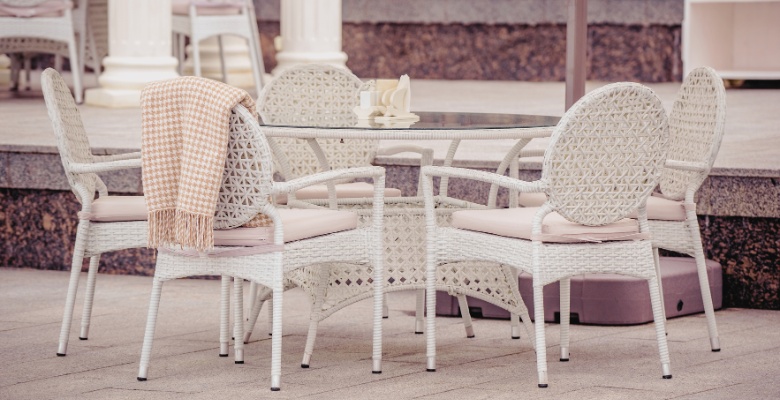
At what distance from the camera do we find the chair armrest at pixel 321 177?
3.52m

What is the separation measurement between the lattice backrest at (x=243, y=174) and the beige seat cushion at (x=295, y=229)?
0.09 ft

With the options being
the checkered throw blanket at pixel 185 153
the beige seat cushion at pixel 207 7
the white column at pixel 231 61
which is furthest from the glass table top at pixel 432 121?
the white column at pixel 231 61

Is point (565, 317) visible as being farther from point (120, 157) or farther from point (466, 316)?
point (120, 157)

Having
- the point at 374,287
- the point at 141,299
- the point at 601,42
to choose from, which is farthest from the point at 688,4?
the point at 374,287

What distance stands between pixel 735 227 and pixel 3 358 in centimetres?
240

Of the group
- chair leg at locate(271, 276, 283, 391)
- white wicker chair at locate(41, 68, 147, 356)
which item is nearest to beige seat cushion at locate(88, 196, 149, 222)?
white wicker chair at locate(41, 68, 147, 356)

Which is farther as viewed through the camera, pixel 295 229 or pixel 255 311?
pixel 255 311

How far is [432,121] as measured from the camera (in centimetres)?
402

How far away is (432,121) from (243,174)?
72 cm

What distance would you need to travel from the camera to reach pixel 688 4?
9430 mm

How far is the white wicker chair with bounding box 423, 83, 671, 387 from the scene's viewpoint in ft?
11.5

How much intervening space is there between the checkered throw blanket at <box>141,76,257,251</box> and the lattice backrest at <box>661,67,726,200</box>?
1.33 m

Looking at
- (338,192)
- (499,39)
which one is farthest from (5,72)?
(338,192)

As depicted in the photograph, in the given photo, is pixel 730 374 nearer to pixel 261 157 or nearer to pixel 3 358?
pixel 261 157
